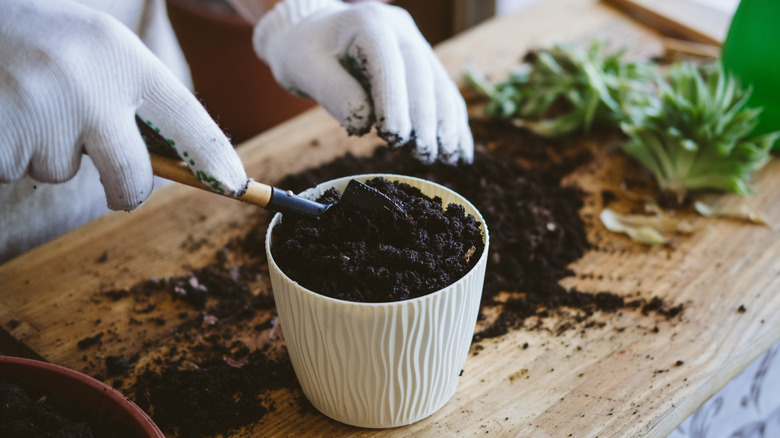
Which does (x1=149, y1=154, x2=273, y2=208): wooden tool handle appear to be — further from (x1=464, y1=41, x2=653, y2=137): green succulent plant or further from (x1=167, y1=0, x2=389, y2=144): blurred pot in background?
(x1=167, y1=0, x2=389, y2=144): blurred pot in background

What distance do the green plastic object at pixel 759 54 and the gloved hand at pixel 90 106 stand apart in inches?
39.9

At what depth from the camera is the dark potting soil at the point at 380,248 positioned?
682 millimetres

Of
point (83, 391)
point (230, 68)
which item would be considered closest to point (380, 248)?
point (83, 391)

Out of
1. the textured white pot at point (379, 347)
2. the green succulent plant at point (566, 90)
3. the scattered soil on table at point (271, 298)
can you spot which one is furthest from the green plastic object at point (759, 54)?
the textured white pot at point (379, 347)

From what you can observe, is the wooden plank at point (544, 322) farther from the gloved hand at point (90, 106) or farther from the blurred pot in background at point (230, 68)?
the blurred pot in background at point (230, 68)

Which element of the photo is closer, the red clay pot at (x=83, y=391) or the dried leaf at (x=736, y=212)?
the red clay pot at (x=83, y=391)

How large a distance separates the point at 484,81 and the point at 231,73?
0.83 metres

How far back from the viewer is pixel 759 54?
1230 mm

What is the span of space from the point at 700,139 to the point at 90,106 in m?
1.00

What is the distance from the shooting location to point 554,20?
5.58 ft

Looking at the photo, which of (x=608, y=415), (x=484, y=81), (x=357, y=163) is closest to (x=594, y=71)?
(x=484, y=81)

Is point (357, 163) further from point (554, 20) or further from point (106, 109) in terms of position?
point (554, 20)

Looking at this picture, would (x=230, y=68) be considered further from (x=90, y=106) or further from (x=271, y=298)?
(x=90, y=106)

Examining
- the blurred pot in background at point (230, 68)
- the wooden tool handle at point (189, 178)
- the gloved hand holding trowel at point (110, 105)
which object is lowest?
A: the blurred pot in background at point (230, 68)
